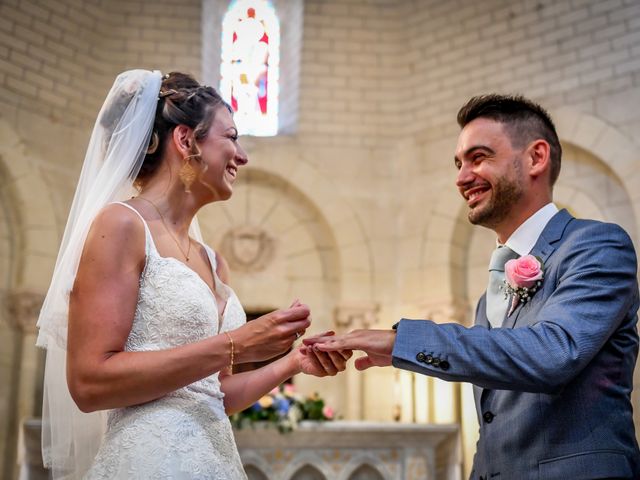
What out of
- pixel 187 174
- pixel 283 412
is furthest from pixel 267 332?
pixel 283 412

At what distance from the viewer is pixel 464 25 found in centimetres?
820

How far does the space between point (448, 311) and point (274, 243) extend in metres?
1.90

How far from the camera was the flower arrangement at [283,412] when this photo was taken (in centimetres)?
581

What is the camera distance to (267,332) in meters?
2.23

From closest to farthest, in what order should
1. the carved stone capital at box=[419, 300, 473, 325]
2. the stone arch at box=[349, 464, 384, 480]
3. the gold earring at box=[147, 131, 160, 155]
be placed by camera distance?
the gold earring at box=[147, 131, 160, 155]
the stone arch at box=[349, 464, 384, 480]
the carved stone capital at box=[419, 300, 473, 325]

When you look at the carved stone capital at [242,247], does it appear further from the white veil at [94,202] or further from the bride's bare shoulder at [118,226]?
the bride's bare shoulder at [118,226]

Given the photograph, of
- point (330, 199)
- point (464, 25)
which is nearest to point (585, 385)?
point (330, 199)

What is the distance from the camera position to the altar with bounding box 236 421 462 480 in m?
5.85

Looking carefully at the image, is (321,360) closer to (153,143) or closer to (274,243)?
(153,143)

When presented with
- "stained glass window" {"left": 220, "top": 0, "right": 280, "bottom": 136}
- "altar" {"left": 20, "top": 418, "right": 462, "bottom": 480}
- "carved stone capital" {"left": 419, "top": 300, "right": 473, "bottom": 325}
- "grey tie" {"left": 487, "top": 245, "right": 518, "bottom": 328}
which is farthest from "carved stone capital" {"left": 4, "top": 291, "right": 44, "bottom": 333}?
"grey tie" {"left": 487, "top": 245, "right": 518, "bottom": 328}

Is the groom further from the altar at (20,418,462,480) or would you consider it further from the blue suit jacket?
the altar at (20,418,462,480)

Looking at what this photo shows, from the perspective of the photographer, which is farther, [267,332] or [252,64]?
[252,64]

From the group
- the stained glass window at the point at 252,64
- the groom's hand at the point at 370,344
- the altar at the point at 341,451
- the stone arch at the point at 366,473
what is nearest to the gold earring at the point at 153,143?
the groom's hand at the point at 370,344

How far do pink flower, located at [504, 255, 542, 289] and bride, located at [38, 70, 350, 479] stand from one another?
59cm
